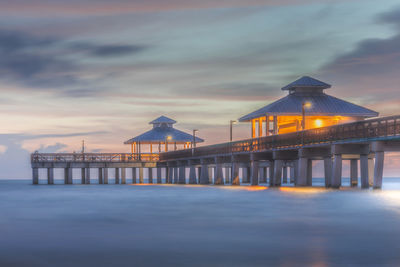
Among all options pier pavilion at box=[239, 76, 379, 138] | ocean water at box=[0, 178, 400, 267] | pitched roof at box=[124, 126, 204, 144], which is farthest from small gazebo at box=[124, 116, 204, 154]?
ocean water at box=[0, 178, 400, 267]

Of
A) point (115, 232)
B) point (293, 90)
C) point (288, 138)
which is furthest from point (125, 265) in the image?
point (293, 90)

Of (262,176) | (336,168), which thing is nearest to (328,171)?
(336,168)

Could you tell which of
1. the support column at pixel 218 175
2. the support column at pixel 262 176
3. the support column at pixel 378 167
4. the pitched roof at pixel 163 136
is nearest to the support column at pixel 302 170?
the support column at pixel 378 167

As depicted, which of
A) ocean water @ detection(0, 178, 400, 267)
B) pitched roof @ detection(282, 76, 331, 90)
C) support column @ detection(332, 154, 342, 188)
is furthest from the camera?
pitched roof @ detection(282, 76, 331, 90)

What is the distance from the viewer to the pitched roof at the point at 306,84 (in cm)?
6792

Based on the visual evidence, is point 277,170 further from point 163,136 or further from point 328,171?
point 163,136

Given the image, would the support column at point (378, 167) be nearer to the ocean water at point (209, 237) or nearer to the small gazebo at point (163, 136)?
the ocean water at point (209, 237)

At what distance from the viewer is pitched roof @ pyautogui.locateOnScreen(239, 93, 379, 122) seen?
6291 centimetres

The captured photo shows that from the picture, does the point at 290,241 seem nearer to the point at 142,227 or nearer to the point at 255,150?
the point at 142,227

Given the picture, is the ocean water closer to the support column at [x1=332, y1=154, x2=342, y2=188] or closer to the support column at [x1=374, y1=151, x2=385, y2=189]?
the support column at [x1=374, y1=151, x2=385, y2=189]

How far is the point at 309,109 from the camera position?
63281mm

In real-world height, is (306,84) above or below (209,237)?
above

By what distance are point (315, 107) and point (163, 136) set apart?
1277 inches

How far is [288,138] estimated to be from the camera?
54625 mm
